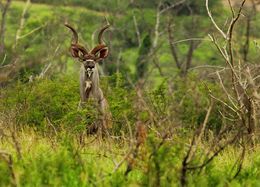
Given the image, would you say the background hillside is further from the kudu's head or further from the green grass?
the kudu's head

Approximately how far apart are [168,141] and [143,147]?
24cm

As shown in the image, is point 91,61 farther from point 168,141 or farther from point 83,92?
point 168,141

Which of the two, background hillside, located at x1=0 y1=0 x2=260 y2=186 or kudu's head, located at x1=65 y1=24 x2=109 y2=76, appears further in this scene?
kudu's head, located at x1=65 y1=24 x2=109 y2=76

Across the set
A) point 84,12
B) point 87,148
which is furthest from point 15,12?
point 87,148

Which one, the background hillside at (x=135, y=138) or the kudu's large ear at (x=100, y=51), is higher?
the kudu's large ear at (x=100, y=51)

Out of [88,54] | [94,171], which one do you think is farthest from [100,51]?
[94,171]

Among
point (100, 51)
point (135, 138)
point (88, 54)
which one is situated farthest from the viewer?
point (100, 51)

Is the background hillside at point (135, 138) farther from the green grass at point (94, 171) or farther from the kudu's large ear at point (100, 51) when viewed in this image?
the kudu's large ear at point (100, 51)

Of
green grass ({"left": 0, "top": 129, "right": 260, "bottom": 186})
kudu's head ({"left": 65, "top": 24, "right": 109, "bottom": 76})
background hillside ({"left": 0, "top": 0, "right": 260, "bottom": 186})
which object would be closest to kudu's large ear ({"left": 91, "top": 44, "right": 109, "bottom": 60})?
kudu's head ({"left": 65, "top": 24, "right": 109, "bottom": 76})

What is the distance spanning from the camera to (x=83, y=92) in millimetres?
12750

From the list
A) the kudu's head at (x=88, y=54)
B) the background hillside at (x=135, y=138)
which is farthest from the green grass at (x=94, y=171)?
the kudu's head at (x=88, y=54)

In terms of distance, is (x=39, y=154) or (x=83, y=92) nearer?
(x=39, y=154)

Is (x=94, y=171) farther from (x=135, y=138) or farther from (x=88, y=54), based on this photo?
(x=88, y=54)

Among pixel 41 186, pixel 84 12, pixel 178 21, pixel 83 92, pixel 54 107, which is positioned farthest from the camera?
pixel 84 12
